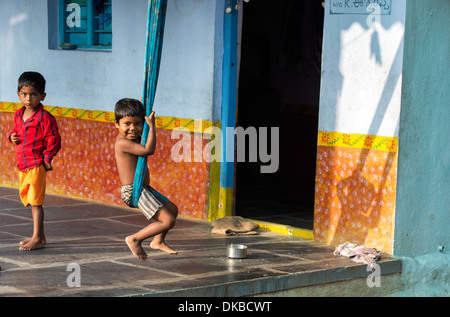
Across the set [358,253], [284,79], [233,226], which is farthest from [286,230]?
[284,79]

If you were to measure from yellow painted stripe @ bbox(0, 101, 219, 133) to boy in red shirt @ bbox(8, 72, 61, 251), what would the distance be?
6.05ft

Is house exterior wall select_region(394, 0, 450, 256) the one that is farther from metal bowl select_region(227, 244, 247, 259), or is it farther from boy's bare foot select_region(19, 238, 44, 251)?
boy's bare foot select_region(19, 238, 44, 251)

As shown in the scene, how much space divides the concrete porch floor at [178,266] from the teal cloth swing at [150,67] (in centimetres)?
64

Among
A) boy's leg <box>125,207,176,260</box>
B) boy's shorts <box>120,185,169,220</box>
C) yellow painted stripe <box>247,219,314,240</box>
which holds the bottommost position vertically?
yellow painted stripe <box>247,219,314,240</box>

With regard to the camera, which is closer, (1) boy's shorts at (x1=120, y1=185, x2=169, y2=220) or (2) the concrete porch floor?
(2) the concrete porch floor

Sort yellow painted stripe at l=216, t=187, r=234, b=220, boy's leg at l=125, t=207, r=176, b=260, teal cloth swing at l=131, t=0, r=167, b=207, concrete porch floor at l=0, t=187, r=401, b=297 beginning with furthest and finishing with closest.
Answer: yellow painted stripe at l=216, t=187, r=234, b=220 < boy's leg at l=125, t=207, r=176, b=260 < teal cloth swing at l=131, t=0, r=167, b=207 < concrete porch floor at l=0, t=187, r=401, b=297

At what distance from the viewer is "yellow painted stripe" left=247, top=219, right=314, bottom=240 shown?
24.4ft

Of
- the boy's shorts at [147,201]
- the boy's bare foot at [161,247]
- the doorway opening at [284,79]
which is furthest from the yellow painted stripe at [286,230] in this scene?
the doorway opening at [284,79]

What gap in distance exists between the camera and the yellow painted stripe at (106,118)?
8.12 m

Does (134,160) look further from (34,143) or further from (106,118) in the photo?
(106,118)

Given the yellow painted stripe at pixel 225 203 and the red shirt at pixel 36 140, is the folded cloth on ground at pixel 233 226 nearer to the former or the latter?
the yellow painted stripe at pixel 225 203

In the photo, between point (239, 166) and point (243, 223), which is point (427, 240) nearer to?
point (243, 223)

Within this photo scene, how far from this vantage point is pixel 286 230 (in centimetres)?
763

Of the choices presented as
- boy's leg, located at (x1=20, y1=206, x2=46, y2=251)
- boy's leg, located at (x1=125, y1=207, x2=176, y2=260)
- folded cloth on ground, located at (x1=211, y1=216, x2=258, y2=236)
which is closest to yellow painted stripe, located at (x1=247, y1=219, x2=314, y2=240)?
folded cloth on ground, located at (x1=211, y1=216, x2=258, y2=236)
